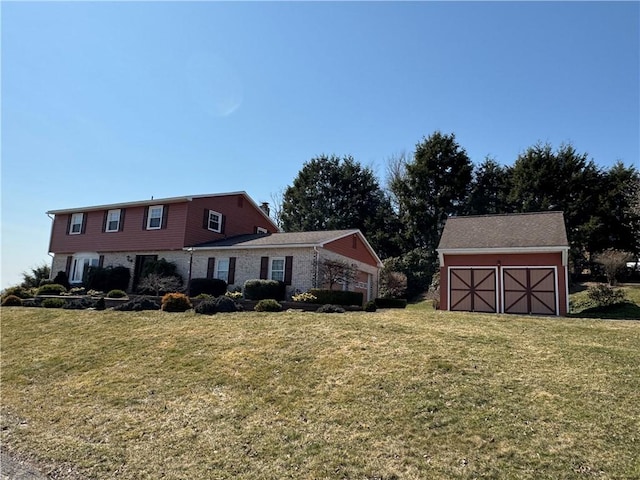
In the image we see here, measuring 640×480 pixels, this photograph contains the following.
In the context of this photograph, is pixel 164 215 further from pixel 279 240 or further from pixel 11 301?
pixel 11 301

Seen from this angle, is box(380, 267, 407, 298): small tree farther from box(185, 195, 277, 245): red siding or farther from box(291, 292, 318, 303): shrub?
box(291, 292, 318, 303): shrub

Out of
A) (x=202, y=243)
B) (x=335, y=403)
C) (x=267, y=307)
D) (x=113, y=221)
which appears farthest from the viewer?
(x=113, y=221)

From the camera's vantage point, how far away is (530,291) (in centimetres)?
1814

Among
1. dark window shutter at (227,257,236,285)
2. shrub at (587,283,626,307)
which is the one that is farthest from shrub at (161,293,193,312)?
shrub at (587,283,626,307)

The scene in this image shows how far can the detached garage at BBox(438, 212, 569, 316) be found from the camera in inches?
700

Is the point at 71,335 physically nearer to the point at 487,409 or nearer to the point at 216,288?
the point at 216,288

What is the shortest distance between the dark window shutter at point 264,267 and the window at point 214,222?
5.32 meters

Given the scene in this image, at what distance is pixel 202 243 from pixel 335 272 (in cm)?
787

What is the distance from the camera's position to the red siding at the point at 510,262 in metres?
A: 17.5

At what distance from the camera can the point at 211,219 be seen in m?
25.2

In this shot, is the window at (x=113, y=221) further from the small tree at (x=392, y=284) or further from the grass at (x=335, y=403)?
the small tree at (x=392, y=284)

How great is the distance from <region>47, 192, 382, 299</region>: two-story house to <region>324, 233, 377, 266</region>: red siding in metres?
0.05

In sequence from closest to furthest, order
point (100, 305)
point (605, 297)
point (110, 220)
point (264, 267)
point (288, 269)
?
point (100, 305) < point (605, 297) < point (288, 269) < point (264, 267) < point (110, 220)

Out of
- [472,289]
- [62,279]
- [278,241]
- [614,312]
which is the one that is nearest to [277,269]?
[278,241]
